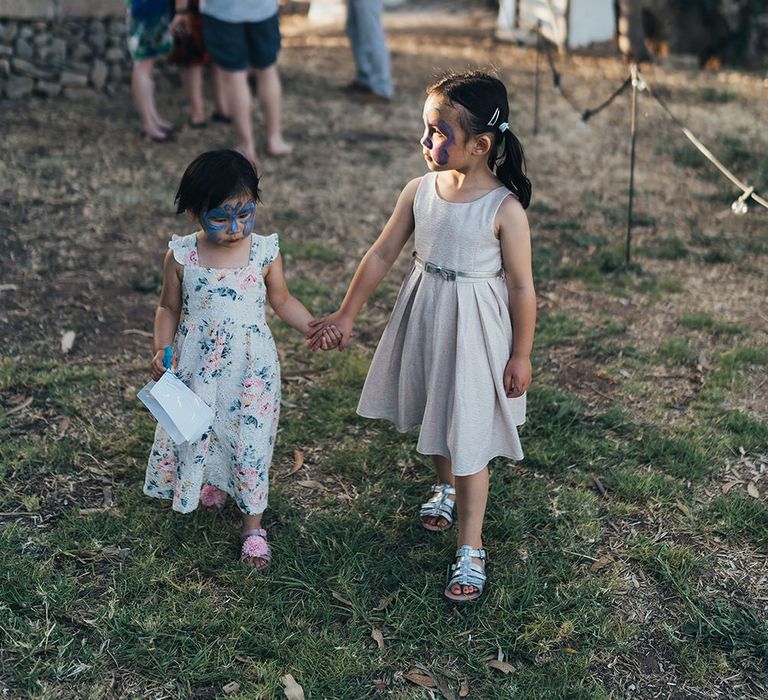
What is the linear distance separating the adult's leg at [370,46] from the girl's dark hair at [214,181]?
5427 millimetres

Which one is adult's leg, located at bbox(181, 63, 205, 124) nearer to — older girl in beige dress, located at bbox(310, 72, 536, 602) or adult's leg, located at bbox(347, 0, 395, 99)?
adult's leg, located at bbox(347, 0, 395, 99)

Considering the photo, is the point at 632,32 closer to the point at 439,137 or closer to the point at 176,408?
the point at 439,137

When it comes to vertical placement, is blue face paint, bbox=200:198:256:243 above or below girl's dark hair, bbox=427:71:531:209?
below

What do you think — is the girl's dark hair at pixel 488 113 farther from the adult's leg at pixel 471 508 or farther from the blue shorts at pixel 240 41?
the blue shorts at pixel 240 41

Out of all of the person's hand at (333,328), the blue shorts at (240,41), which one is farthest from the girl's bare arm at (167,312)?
the blue shorts at (240,41)

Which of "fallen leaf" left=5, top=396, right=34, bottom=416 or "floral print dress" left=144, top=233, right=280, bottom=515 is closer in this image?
"floral print dress" left=144, top=233, right=280, bottom=515

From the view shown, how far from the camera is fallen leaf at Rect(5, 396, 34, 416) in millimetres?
3477

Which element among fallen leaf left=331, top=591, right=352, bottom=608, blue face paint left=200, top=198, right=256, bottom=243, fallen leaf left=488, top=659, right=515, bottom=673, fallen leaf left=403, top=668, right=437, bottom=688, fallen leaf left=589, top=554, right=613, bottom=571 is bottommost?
fallen leaf left=403, top=668, right=437, bottom=688

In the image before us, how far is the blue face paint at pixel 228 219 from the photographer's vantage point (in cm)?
249

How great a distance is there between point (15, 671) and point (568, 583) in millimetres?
1498

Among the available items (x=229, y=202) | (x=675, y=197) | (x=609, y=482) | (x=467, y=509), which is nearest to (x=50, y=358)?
(x=229, y=202)

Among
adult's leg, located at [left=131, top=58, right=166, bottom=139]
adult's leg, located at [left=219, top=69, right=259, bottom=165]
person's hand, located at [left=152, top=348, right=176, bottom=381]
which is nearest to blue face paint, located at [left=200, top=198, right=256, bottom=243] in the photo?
person's hand, located at [left=152, top=348, right=176, bottom=381]

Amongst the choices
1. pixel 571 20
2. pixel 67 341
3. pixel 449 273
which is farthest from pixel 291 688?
pixel 571 20

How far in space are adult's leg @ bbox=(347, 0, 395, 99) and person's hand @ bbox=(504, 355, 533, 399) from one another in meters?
5.57
